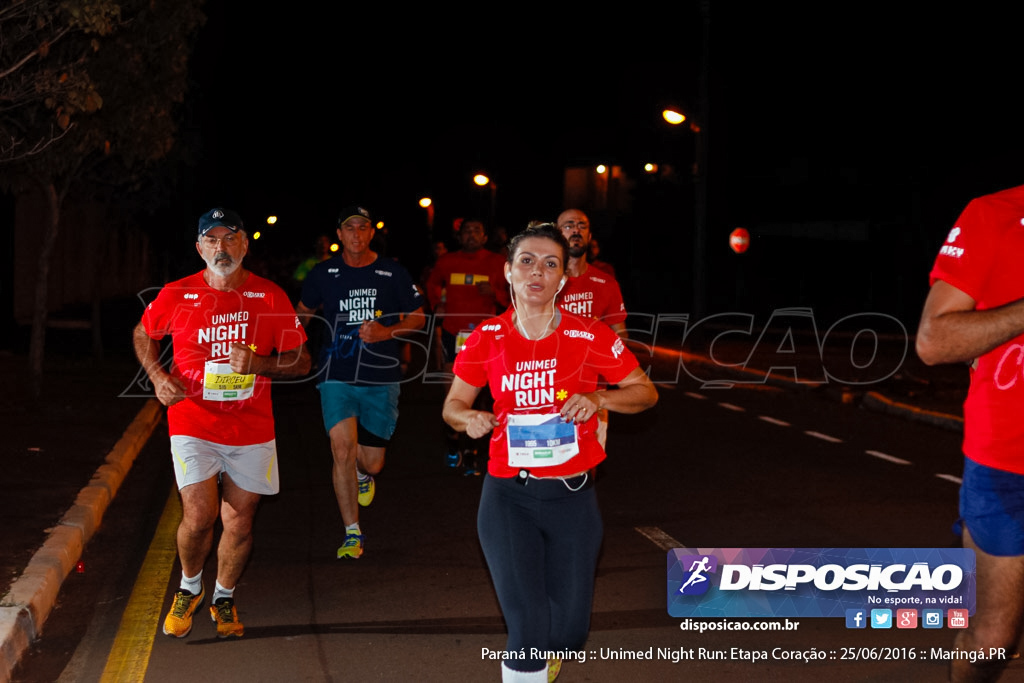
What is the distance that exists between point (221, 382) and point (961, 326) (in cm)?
383

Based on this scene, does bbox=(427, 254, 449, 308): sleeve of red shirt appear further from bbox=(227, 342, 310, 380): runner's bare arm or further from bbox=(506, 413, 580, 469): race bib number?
bbox=(506, 413, 580, 469): race bib number

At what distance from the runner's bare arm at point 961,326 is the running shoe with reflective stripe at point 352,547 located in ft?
16.7

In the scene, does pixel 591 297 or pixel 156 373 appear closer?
pixel 156 373

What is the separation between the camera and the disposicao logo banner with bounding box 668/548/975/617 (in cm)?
414

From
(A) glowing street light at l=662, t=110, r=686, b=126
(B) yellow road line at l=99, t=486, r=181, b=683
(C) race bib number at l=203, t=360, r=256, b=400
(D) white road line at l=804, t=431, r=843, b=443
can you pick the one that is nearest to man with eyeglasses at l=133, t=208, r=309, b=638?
(C) race bib number at l=203, t=360, r=256, b=400

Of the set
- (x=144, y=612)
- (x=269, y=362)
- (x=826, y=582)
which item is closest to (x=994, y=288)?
(x=826, y=582)

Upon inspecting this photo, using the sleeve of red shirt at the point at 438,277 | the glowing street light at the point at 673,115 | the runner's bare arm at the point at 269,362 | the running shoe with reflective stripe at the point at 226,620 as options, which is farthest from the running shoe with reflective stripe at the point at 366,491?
the glowing street light at the point at 673,115

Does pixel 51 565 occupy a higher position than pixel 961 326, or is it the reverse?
pixel 961 326

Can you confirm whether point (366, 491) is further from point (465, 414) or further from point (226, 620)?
point (465, 414)

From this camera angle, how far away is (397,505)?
32.2 feet

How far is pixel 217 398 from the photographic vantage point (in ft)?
20.0

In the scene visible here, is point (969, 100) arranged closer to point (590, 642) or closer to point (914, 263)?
point (914, 263)

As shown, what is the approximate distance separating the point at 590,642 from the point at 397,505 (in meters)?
3.95

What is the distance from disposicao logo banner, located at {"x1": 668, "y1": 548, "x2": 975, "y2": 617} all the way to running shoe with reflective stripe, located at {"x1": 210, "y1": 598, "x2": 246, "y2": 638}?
2.20m
